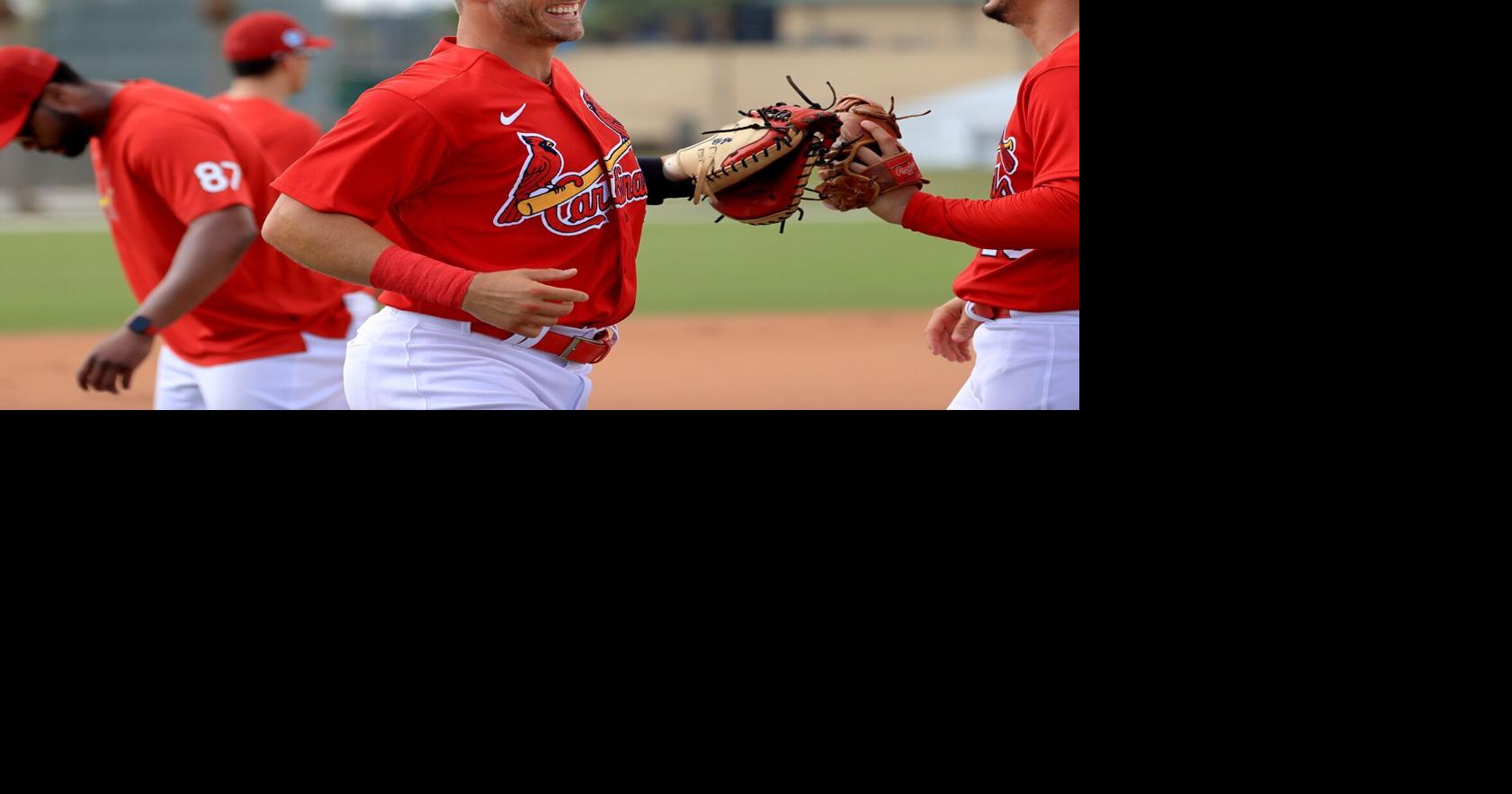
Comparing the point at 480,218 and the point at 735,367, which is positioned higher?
the point at 480,218

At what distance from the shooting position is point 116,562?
1.93 m

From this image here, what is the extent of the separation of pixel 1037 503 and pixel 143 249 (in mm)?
2531

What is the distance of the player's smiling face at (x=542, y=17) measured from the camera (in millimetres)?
2275

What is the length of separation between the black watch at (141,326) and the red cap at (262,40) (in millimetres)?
1815

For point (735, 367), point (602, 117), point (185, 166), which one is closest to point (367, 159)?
point (602, 117)

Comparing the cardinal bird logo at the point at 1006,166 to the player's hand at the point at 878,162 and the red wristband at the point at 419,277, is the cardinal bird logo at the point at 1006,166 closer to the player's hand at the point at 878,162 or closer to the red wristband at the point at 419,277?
the player's hand at the point at 878,162

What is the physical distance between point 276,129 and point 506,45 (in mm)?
2550

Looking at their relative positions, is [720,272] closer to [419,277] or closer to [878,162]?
→ [878,162]

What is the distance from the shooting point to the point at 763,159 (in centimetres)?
253

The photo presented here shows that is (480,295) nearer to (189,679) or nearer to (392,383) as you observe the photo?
(392,383)

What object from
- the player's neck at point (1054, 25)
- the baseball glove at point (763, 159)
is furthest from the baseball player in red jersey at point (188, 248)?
the player's neck at point (1054, 25)

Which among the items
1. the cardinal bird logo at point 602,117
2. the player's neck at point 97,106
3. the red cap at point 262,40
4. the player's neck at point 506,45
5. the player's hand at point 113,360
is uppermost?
the red cap at point 262,40

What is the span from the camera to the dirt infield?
799 centimetres

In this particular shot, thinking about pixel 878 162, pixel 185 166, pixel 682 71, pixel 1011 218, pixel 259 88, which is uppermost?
pixel 682 71
